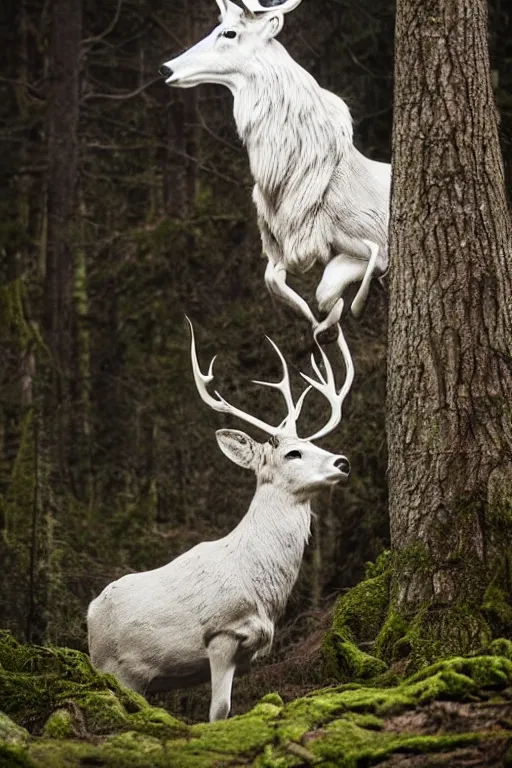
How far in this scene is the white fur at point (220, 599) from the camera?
7.82 meters

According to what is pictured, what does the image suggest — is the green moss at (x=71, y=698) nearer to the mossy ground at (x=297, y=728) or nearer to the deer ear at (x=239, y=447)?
the mossy ground at (x=297, y=728)

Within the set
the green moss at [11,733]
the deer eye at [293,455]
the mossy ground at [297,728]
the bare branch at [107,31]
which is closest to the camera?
the mossy ground at [297,728]

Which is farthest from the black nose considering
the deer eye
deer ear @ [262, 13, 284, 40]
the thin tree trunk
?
the thin tree trunk

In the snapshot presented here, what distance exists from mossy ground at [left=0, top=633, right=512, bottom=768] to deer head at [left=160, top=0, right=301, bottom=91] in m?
4.18

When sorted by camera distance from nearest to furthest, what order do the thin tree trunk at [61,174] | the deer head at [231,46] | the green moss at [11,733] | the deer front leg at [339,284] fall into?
the green moss at [11,733] < the deer front leg at [339,284] < the deer head at [231,46] < the thin tree trunk at [61,174]

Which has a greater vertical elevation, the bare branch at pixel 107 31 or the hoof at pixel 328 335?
the bare branch at pixel 107 31

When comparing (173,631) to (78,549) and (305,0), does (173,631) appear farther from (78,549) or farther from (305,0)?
(305,0)

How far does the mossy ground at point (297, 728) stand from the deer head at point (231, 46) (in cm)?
418

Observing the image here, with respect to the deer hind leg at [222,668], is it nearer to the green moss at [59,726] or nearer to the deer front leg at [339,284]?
the green moss at [59,726]

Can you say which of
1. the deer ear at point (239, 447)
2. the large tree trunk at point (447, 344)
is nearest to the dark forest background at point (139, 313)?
the deer ear at point (239, 447)

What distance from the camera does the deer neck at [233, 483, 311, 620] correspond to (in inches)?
313

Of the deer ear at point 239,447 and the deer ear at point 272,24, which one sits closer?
the deer ear at point 239,447

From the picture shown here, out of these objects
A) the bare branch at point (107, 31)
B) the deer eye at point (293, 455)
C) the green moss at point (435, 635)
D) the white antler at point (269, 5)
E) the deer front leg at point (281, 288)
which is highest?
the bare branch at point (107, 31)

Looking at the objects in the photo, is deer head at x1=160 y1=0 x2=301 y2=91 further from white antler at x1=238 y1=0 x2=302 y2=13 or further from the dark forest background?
the dark forest background
